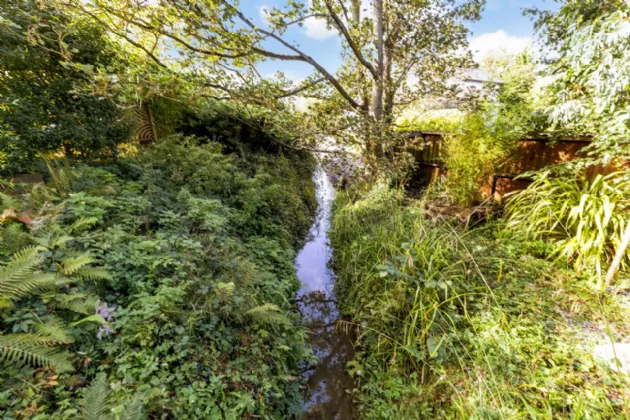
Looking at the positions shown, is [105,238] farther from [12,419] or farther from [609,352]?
[609,352]

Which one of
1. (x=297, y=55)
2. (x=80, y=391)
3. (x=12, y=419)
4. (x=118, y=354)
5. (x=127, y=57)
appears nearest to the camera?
(x=12, y=419)

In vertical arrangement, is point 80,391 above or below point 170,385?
above

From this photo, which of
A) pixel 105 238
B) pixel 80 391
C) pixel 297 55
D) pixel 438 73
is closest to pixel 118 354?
pixel 80 391

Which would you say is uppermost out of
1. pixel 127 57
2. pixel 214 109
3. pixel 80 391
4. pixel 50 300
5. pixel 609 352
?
pixel 127 57

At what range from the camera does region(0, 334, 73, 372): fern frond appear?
1107mm

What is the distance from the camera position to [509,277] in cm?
236

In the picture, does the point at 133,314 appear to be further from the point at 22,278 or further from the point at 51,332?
the point at 22,278

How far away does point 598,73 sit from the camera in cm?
211

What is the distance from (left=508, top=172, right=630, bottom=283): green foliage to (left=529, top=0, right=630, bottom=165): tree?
15.0 inches

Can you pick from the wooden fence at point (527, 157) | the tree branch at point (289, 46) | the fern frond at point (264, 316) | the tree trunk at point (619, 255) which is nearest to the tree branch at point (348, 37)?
the tree branch at point (289, 46)

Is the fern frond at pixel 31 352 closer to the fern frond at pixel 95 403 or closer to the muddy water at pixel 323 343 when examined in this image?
the fern frond at pixel 95 403

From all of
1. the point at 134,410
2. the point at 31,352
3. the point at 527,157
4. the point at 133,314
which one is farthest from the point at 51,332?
the point at 527,157

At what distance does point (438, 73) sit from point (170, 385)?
572cm

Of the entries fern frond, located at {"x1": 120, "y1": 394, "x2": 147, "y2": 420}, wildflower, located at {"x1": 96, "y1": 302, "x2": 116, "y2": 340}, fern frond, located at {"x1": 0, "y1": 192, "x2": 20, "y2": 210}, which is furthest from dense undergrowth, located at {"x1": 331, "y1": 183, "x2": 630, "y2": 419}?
fern frond, located at {"x1": 0, "y1": 192, "x2": 20, "y2": 210}
